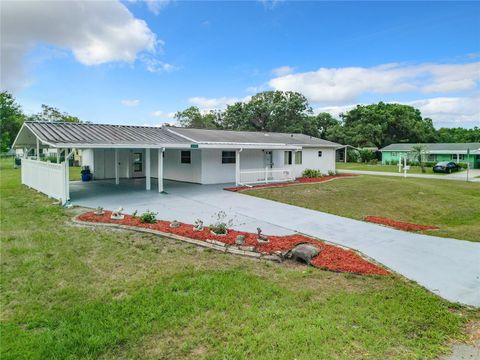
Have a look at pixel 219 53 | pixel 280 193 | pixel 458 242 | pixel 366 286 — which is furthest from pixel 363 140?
pixel 366 286

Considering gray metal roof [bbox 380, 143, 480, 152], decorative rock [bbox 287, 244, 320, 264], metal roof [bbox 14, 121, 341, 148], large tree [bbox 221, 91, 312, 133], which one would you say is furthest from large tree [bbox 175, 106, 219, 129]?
decorative rock [bbox 287, 244, 320, 264]

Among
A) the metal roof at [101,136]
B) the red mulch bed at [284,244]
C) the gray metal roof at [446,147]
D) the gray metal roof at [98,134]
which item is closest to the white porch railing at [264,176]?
the metal roof at [101,136]

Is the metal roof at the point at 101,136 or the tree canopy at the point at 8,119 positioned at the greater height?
the tree canopy at the point at 8,119

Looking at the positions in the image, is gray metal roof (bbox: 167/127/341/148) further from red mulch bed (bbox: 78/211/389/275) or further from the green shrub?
red mulch bed (bbox: 78/211/389/275)

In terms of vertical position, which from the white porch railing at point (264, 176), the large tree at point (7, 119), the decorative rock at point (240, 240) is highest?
the large tree at point (7, 119)

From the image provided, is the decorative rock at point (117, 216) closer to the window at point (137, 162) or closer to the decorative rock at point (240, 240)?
the decorative rock at point (240, 240)

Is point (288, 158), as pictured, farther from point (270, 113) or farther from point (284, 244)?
point (270, 113)

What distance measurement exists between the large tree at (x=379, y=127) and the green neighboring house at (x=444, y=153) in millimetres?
5739

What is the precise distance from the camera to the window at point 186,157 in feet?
62.4

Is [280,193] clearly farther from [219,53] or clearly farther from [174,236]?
[219,53]

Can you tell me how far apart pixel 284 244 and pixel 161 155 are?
9586 millimetres

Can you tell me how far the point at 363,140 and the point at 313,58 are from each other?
36.3 metres

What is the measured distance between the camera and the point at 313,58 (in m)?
22.0

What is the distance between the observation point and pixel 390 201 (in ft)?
52.1
